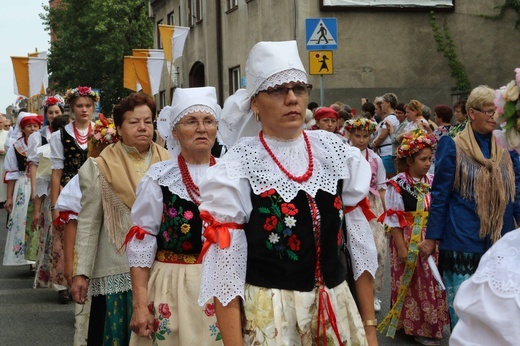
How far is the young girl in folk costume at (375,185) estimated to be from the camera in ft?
30.0

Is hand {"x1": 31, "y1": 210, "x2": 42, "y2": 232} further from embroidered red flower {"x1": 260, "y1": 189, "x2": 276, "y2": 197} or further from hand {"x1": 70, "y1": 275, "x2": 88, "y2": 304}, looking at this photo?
embroidered red flower {"x1": 260, "y1": 189, "x2": 276, "y2": 197}

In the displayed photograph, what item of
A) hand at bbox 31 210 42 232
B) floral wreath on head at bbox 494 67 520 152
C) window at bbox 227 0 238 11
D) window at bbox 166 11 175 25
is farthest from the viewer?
window at bbox 166 11 175 25

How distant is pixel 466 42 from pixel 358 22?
9.37 ft

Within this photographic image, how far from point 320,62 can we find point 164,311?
27.8 feet

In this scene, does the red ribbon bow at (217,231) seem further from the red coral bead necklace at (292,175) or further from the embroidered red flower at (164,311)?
the embroidered red flower at (164,311)

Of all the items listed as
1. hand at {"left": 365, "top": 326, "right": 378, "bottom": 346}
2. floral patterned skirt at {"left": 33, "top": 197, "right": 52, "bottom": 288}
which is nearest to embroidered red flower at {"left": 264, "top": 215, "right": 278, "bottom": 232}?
hand at {"left": 365, "top": 326, "right": 378, "bottom": 346}

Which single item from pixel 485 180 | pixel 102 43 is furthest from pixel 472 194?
pixel 102 43

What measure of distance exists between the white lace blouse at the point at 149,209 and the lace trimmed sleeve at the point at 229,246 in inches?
45.8

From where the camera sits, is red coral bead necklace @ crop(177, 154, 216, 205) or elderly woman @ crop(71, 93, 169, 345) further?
elderly woman @ crop(71, 93, 169, 345)

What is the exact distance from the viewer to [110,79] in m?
52.5

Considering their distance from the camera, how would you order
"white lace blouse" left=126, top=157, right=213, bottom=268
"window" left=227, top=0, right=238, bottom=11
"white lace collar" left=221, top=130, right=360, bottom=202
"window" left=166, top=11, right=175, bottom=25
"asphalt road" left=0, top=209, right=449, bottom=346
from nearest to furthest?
"white lace collar" left=221, top=130, right=360, bottom=202 → "white lace blouse" left=126, top=157, right=213, bottom=268 → "asphalt road" left=0, top=209, right=449, bottom=346 → "window" left=227, top=0, right=238, bottom=11 → "window" left=166, top=11, right=175, bottom=25

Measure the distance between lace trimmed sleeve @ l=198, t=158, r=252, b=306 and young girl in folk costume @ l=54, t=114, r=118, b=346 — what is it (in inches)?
92.5

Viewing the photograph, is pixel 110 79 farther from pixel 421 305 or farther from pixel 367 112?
pixel 421 305

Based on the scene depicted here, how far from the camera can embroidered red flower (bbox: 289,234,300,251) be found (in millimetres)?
3713
